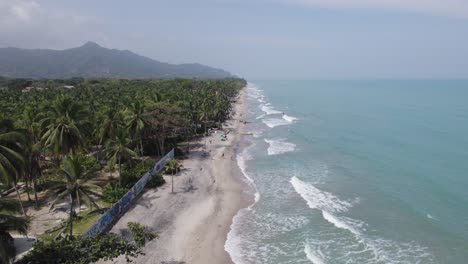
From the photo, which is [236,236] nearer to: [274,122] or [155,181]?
[155,181]

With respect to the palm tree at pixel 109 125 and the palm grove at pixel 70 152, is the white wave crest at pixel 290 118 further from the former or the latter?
the palm tree at pixel 109 125

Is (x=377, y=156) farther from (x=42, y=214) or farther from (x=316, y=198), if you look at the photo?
(x=42, y=214)

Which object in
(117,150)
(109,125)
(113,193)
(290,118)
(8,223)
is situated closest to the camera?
(8,223)

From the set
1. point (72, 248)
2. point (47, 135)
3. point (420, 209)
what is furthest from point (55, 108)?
point (420, 209)

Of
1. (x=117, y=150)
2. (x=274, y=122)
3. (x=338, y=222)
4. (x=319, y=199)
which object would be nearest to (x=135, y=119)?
(x=117, y=150)

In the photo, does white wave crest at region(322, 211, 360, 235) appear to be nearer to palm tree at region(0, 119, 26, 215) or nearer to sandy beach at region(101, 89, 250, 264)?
sandy beach at region(101, 89, 250, 264)
